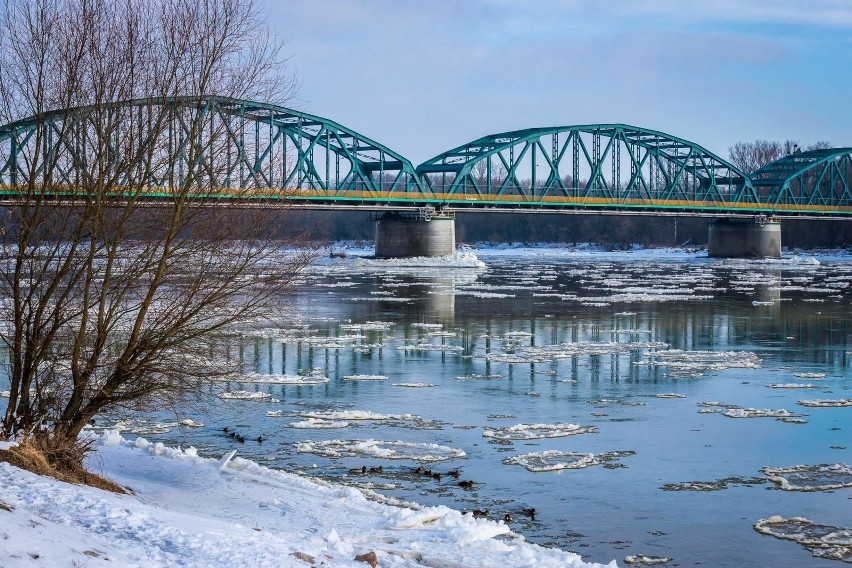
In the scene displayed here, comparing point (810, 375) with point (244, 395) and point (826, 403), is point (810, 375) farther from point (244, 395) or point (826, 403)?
point (244, 395)

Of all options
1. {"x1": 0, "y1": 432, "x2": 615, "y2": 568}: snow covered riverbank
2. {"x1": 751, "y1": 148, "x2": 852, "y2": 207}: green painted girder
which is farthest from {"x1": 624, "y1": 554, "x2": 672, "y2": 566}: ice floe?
{"x1": 751, "y1": 148, "x2": 852, "y2": 207}: green painted girder

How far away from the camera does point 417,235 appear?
90.2m

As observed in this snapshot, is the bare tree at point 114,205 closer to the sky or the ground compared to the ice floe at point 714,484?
closer to the sky

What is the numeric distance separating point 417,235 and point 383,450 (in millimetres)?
76585

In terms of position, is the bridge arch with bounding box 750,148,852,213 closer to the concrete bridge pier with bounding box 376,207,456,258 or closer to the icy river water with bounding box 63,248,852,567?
the concrete bridge pier with bounding box 376,207,456,258

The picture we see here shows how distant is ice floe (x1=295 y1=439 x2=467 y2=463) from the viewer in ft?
44.9

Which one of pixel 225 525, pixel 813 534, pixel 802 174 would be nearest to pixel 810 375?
pixel 813 534

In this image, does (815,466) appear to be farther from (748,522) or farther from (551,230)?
(551,230)

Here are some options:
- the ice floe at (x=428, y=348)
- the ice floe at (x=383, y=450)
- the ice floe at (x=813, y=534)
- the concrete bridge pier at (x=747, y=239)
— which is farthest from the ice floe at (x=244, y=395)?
the concrete bridge pier at (x=747, y=239)

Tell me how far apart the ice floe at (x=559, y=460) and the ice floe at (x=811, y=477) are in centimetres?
191

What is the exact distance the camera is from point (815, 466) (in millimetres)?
13344

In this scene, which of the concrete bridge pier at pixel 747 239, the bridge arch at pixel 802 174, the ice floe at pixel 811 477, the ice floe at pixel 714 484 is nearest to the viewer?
the ice floe at pixel 714 484

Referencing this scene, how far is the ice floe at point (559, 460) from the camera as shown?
43.3 ft

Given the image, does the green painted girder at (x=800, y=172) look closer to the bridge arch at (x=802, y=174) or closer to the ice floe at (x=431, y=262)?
the bridge arch at (x=802, y=174)
